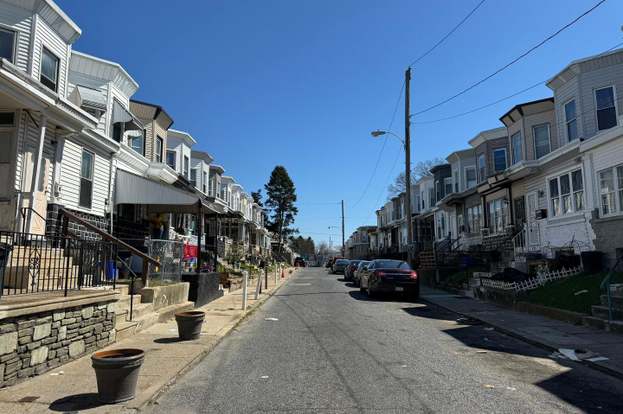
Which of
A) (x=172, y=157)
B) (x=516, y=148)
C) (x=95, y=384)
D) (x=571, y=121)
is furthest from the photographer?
(x=172, y=157)

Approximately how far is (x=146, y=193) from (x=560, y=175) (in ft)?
52.1

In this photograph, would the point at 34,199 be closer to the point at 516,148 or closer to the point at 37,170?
the point at 37,170

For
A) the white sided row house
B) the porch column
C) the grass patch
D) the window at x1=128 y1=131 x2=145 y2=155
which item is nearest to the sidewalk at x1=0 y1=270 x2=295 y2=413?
the porch column

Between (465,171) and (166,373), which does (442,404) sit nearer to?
(166,373)

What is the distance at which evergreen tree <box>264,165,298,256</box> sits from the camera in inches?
3420

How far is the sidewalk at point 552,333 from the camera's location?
8527mm

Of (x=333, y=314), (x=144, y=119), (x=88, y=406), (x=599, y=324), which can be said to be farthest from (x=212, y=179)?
(x=88, y=406)

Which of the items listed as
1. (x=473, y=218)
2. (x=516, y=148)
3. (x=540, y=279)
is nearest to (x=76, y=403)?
(x=540, y=279)

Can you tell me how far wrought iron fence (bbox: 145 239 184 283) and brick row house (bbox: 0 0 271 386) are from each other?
19 centimetres

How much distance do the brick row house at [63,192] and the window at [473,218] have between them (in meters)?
17.6

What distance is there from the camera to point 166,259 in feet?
46.6

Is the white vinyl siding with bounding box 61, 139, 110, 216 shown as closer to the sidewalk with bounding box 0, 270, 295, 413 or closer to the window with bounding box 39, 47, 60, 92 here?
the window with bounding box 39, 47, 60, 92

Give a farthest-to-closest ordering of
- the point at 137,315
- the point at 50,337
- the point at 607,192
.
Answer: the point at 607,192 < the point at 137,315 < the point at 50,337

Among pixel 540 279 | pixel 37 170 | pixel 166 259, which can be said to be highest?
pixel 37 170
